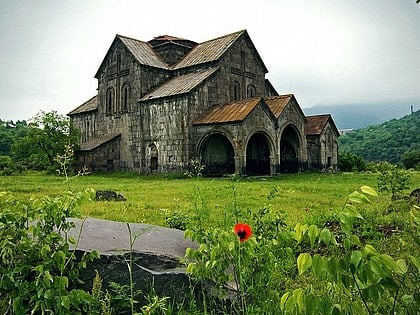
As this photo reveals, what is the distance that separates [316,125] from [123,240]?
1025 inches

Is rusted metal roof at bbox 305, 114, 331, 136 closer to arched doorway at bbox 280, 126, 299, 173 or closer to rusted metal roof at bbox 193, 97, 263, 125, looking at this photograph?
arched doorway at bbox 280, 126, 299, 173

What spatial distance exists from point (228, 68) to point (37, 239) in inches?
931

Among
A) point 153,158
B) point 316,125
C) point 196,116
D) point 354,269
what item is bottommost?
point 354,269

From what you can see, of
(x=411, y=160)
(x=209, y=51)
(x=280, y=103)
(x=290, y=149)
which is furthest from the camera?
(x=411, y=160)

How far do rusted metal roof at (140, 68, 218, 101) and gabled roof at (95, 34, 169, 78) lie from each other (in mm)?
1647

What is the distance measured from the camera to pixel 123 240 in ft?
13.3

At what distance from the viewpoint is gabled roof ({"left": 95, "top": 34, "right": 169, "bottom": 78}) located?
88.8 feet

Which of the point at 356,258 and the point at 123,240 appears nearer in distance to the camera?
the point at 356,258

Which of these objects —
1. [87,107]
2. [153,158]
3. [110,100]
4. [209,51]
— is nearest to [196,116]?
[153,158]

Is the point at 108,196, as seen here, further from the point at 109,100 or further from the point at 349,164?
the point at 349,164

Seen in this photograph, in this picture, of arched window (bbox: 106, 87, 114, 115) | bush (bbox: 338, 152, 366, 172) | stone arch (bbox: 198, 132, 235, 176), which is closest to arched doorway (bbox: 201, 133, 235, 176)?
stone arch (bbox: 198, 132, 235, 176)

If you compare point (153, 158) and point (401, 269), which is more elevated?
point (153, 158)

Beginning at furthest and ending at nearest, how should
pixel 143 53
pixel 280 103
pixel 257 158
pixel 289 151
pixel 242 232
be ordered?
pixel 143 53
pixel 289 151
pixel 257 158
pixel 280 103
pixel 242 232

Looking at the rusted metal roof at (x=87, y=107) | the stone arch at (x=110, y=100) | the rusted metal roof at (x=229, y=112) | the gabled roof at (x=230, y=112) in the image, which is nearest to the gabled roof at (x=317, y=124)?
the gabled roof at (x=230, y=112)
